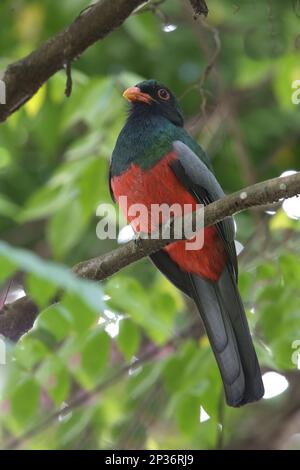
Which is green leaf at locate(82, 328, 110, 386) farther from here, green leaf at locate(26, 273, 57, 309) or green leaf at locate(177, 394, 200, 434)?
green leaf at locate(26, 273, 57, 309)

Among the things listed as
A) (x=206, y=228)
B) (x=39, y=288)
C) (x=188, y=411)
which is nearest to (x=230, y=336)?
(x=188, y=411)

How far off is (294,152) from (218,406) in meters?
3.21

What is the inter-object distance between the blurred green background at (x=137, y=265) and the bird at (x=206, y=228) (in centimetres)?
11

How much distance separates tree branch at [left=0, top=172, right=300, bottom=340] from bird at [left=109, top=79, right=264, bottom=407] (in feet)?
2.65

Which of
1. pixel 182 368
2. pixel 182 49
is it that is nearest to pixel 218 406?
pixel 182 368

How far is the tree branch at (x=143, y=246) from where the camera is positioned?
10.2ft

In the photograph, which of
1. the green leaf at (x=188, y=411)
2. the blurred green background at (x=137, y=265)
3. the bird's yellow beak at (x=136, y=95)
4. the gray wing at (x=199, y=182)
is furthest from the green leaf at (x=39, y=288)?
the bird's yellow beak at (x=136, y=95)

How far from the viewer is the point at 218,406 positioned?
14.3 ft

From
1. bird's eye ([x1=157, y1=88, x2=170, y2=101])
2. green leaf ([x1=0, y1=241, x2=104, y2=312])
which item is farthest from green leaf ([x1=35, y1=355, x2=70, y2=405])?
bird's eye ([x1=157, y1=88, x2=170, y2=101])

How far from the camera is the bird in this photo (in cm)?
421

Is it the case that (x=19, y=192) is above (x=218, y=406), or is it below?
above

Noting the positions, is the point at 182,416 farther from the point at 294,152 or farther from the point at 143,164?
the point at 294,152

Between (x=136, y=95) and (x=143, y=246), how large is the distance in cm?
151

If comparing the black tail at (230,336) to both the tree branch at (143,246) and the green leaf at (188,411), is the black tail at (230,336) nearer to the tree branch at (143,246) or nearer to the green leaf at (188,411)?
the green leaf at (188,411)
